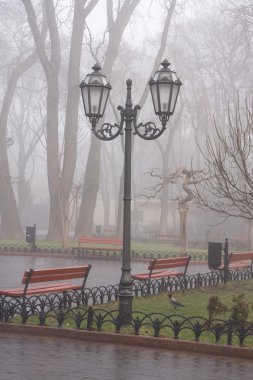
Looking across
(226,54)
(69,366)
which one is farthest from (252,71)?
A: (69,366)

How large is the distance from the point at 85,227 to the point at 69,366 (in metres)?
24.0

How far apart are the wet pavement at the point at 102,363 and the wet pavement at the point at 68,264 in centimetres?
653

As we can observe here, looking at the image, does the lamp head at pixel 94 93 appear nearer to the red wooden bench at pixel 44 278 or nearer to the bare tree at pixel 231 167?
the red wooden bench at pixel 44 278

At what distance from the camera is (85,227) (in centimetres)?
3127

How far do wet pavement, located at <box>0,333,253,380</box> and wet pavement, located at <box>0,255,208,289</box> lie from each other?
6533 mm

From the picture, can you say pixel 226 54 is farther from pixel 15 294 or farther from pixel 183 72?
pixel 15 294

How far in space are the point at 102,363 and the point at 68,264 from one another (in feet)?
45.4

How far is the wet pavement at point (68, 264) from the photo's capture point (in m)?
16.1

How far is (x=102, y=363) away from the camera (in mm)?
7488

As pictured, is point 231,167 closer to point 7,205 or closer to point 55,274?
point 55,274

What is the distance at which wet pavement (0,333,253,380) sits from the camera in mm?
6953

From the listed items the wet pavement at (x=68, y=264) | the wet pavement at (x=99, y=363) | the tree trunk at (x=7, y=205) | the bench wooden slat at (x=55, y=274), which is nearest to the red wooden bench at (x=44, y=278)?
the bench wooden slat at (x=55, y=274)

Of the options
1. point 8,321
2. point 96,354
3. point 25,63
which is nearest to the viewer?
point 96,354

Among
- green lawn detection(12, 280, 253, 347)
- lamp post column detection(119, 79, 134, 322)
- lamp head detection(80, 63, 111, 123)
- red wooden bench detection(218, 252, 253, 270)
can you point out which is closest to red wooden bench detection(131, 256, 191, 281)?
green lawn detection(12, 280, 253, 347)
